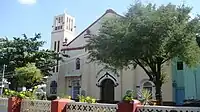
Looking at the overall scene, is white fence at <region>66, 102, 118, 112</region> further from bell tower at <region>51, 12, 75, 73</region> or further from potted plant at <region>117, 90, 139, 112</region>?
bell tower at <region>51, 12, 75, 73</region>

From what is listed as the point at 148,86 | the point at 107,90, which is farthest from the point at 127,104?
the point at 107,90

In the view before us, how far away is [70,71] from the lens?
3559 centimetres

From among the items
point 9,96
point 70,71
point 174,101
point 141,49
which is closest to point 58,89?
point 70,71

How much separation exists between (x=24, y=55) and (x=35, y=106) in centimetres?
2221

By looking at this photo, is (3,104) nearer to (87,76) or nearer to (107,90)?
(107,90)

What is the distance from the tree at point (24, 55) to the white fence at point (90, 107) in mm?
23880

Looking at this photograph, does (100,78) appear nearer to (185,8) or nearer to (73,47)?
(73,47)

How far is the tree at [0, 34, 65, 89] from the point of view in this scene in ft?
107

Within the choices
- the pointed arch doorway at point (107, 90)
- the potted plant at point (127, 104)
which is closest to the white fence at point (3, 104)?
the potted plant at point (127, 104)

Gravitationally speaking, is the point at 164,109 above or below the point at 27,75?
below

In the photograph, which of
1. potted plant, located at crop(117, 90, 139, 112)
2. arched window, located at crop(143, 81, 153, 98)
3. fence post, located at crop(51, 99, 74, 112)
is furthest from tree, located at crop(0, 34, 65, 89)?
potted plant, located at crop(117, 90, 139, 112)

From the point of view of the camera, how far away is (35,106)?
11.1 m

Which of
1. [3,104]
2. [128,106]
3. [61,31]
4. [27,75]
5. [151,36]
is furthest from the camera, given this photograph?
[61,31]

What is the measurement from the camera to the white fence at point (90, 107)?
8.80 metres
